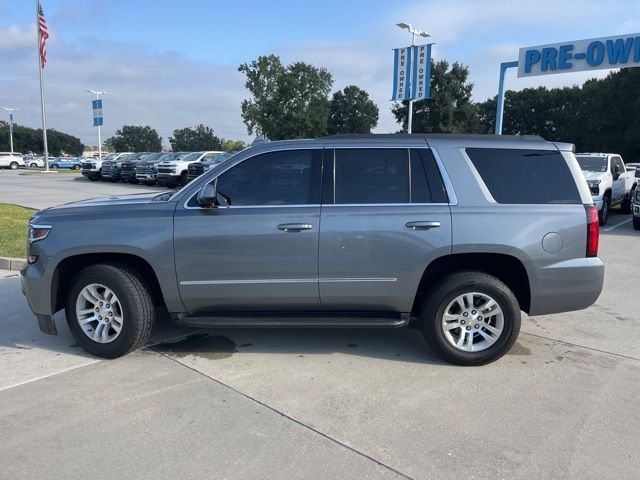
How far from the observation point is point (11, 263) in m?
7.62

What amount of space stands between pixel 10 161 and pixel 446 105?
4427cm

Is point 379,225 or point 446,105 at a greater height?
point 446,105

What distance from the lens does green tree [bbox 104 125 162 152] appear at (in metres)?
123

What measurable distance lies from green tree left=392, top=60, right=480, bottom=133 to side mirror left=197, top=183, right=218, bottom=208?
5091cm

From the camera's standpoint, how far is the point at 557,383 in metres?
4.01

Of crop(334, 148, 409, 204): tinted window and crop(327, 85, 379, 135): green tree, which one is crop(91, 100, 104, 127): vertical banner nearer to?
crop(334, 148, 409, 204): tinted window

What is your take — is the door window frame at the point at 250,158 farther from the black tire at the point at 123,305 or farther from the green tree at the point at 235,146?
the green tree at the point at 235,146

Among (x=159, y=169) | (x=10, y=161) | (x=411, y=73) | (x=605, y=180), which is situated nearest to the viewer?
(x=605, y=180)

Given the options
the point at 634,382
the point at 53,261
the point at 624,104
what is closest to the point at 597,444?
the point at 634,382

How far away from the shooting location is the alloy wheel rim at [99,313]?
173 inches

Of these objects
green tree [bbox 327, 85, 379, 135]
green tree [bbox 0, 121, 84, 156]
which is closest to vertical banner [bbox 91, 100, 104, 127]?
green tree [bbox 327, 85, 379, 135]

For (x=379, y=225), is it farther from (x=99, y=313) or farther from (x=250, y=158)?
(x=99, y=313)

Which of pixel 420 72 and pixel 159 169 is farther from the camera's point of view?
pixel 159 169

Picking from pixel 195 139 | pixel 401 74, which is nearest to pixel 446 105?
pixel 401 74
